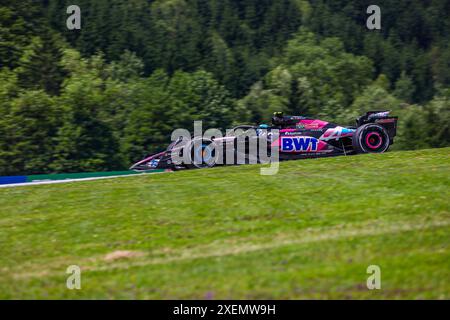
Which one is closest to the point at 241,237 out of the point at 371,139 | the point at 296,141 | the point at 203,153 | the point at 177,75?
the point at 203,153

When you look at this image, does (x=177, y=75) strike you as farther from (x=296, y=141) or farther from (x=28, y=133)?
(x=296, y=141)

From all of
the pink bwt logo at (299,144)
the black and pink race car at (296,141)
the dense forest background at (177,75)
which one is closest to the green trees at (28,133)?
the dense forest background at (177,75)

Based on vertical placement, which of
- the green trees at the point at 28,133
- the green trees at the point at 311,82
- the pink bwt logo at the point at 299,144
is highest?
the green trees at the point at 311,82

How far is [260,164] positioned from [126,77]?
56798mm

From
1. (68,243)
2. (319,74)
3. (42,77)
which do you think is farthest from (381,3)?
(68,243)

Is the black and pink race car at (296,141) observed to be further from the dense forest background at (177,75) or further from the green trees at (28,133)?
the dense forest background at (177,75)

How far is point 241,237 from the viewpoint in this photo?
1170cm

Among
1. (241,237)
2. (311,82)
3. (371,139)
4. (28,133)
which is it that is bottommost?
(28,133)

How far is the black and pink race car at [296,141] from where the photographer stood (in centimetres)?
2086

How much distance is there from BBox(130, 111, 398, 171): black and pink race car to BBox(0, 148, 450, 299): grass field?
3.55 meters

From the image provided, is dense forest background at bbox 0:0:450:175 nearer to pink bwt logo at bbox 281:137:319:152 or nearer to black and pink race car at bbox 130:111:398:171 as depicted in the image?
black and pink race car at bbox 130:111:398:171

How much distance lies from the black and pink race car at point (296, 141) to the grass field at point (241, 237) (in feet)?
11.6

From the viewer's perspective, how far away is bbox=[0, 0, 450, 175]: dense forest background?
5152 cm

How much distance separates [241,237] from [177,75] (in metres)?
51.1
